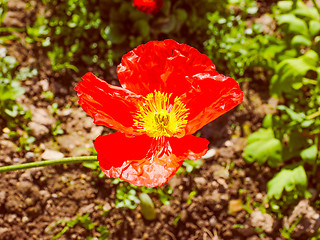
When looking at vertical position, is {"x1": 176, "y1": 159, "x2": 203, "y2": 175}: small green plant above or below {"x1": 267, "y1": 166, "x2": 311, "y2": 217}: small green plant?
above

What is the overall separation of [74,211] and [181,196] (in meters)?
0.76

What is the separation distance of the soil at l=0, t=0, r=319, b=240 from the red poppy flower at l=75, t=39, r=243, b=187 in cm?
76

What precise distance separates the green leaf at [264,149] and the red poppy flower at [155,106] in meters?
0.85

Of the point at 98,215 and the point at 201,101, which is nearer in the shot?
the point at 201,101

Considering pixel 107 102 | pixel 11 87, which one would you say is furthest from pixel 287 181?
pixel 11 87

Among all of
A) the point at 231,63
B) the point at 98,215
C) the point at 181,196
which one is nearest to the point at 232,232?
the point at 181,196

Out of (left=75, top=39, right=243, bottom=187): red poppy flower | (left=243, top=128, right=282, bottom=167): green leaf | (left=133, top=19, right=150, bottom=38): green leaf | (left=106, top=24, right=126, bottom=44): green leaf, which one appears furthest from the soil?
(left=75, top=39, right=243, bottom=187): red poppy flower

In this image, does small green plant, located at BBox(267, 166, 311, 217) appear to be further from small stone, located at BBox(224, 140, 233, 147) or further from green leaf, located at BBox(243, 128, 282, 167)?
small stone, located at BBox(224, 140, 233, 147)

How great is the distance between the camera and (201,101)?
202 centimetres

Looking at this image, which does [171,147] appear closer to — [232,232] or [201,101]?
[201,101]

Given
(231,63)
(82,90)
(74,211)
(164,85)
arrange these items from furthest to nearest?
1. (231,63)
2. (74,211)
3. (164,85)
4. (82,90)

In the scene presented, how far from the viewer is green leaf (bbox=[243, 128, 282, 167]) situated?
8.74ft

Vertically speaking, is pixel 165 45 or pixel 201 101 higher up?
pixel 165 45

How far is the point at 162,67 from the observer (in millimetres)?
2051
